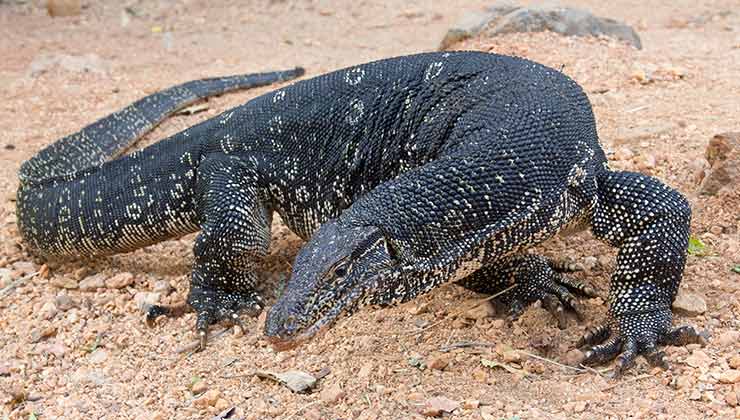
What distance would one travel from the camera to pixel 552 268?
560 cm

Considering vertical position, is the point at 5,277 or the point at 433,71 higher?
the point at 433,71

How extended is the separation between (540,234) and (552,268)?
119 cm

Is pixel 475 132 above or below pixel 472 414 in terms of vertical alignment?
above

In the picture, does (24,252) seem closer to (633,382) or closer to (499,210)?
(499,210)

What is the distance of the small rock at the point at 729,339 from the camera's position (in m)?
4.35

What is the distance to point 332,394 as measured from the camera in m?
4.49

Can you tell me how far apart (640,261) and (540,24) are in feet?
18.6

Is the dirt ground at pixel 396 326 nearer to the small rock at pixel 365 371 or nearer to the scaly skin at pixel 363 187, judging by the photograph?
the small rock at pixel 365 371

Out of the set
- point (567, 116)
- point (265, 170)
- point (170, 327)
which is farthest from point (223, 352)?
point (567, 116)

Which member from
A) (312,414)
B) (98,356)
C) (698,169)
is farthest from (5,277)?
(698,169)

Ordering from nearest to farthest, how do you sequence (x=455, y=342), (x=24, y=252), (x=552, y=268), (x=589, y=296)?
(x=455, y=342)
(x=589, y=296)
(x=552, y=268)
(x=24, y=252)

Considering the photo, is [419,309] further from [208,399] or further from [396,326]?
[208,399]

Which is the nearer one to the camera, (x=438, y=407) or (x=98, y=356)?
→ (x=438, y=407)

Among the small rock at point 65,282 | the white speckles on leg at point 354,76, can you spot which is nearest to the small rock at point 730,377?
the white speckles on leg at point 354,76
